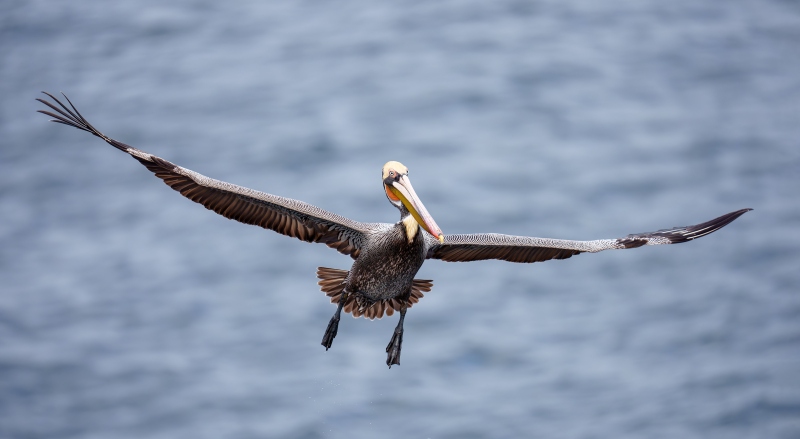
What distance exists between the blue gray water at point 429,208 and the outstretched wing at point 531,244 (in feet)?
49.6

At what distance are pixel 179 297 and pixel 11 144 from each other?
26.0 ft

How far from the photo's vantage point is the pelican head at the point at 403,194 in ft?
42.8

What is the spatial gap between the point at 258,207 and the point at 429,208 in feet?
55.2

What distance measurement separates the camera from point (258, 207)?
1399 cm

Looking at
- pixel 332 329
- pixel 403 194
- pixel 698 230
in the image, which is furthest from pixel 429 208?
pixel 403 194

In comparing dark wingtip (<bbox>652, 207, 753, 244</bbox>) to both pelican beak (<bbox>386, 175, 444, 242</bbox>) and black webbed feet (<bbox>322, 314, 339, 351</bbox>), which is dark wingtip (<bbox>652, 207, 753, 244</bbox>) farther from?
black webbed feet (<bbox>322, 314, 339, 351</bbox>)

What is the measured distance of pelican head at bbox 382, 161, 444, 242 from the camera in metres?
13.0

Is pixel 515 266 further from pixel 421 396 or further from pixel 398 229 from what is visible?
pixel 398 229

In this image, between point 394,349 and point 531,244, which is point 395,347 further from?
point 531,244

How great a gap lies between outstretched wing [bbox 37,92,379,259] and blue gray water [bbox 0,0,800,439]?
15.8m

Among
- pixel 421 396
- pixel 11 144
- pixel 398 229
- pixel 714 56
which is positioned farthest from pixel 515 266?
pixel 398 229

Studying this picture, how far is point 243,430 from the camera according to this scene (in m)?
30.3

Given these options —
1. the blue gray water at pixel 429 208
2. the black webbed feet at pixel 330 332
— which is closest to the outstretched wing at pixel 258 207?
the black webbed feet at pixel 330 332

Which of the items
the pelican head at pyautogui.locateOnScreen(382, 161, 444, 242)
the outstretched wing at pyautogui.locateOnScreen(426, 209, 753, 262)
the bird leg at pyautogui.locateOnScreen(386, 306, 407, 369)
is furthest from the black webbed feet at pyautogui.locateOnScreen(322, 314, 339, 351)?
the pelican head at pyautogui.locateOnScreen(382, 161, 444, 242)
